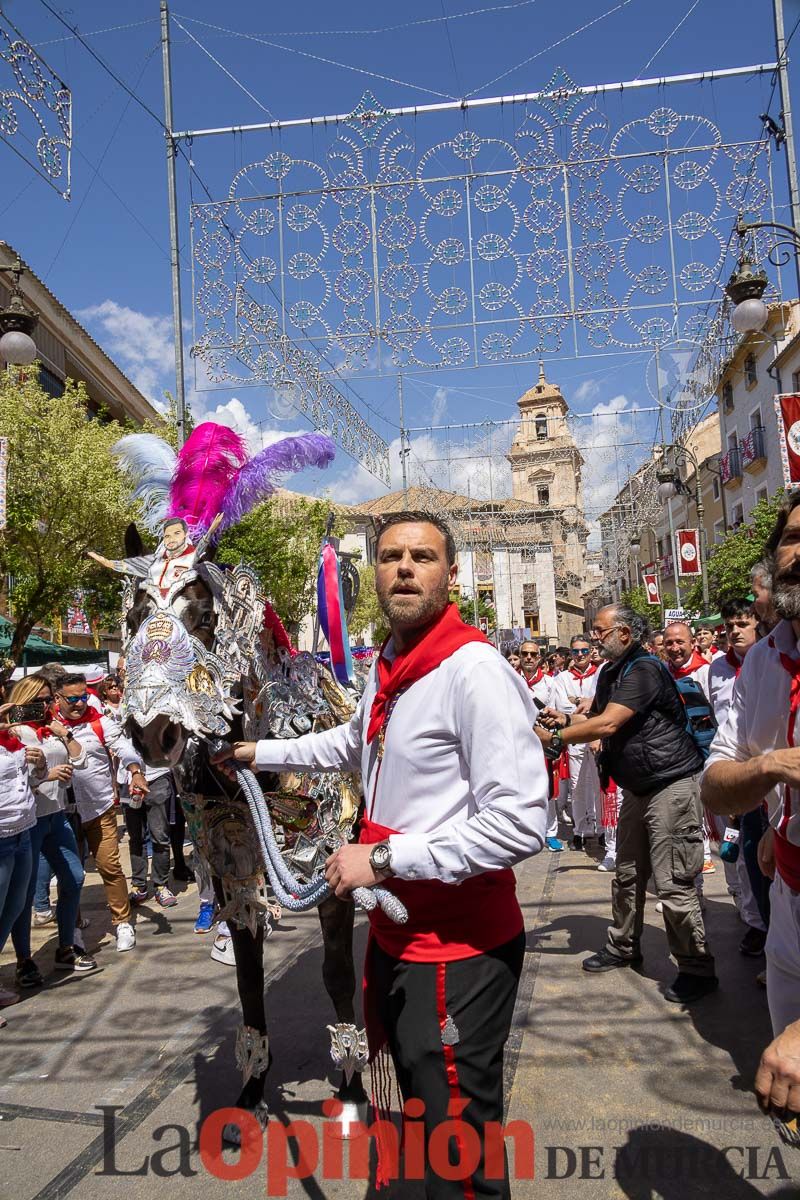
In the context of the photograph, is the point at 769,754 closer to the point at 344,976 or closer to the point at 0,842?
the point at 344,976

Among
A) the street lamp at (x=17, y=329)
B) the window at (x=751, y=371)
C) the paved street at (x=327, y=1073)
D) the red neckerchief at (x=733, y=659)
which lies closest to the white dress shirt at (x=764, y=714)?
the paved street at (x=327, y=1073)

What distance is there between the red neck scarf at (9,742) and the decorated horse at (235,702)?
194 centimetres

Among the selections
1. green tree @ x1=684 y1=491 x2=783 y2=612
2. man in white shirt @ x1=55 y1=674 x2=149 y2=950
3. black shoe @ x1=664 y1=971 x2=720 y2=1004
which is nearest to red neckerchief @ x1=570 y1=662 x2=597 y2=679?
black shoe @ x1=664 y1=971 x2=720 y2=1004

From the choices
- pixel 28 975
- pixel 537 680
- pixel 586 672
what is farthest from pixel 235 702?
pixel 537 680

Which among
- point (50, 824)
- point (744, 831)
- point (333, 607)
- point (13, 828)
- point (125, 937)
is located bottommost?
point (125, 937)

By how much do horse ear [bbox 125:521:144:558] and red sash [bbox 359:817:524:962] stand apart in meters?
1.76

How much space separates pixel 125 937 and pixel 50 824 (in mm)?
1016

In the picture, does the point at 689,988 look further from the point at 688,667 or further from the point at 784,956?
the point at 688,667

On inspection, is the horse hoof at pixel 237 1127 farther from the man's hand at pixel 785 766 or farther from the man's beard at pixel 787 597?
the man's beard at pixel 787 597

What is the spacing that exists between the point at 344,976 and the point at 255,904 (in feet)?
1.95

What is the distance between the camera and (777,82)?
8.43 m

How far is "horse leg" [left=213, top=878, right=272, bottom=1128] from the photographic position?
3.27 meters

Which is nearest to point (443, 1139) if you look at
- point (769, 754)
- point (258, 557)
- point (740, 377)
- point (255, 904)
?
point (769, 754)

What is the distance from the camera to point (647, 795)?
182 inches
